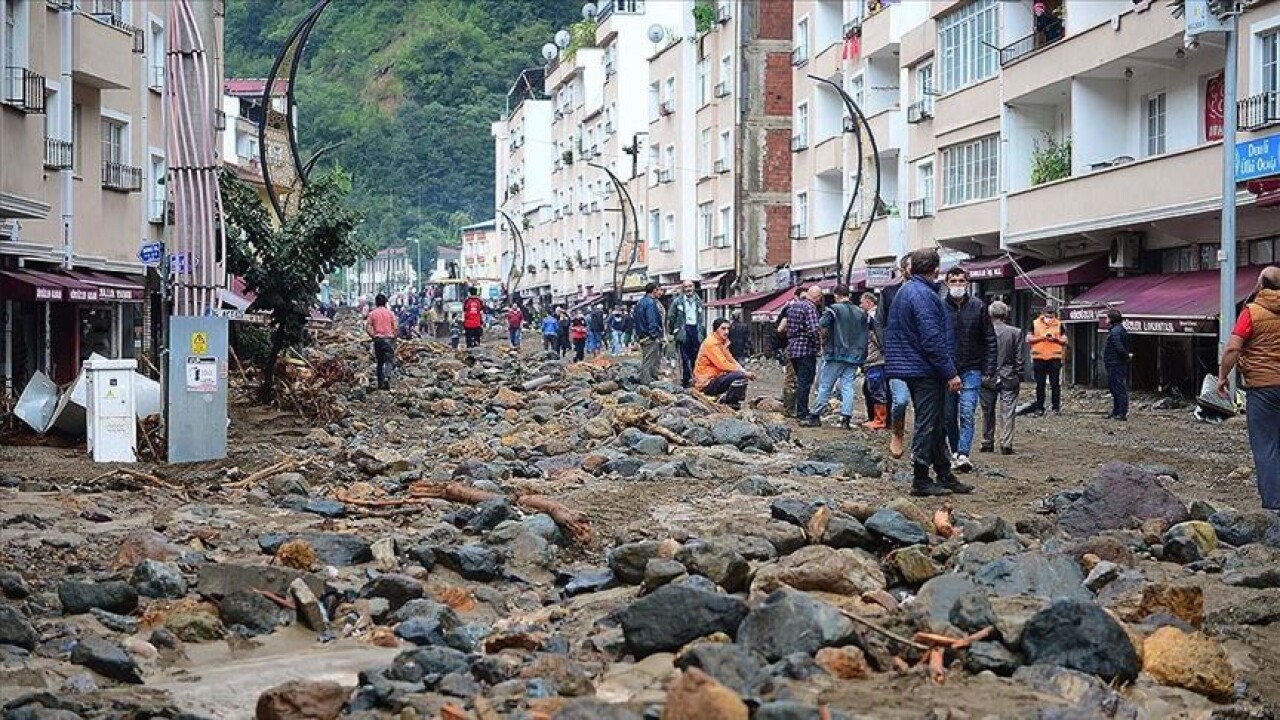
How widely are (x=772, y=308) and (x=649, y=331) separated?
2487cm

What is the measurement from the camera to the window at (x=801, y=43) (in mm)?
51844

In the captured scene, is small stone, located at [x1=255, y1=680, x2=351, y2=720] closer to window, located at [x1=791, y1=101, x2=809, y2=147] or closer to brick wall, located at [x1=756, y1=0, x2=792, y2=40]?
window, located at [x1=791, y1=101, x2=809, y2=147]

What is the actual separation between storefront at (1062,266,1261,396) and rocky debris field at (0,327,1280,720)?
13.0 m

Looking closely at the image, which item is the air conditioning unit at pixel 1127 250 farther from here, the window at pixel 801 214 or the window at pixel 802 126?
the window at pixel 802 126

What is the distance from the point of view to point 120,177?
30.3 metres

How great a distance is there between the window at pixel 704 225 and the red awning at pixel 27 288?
39031 millimetres

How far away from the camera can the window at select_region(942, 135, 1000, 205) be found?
122 ft

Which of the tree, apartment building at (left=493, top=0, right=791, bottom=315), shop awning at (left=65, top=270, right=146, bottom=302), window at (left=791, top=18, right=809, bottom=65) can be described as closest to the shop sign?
window at (left=791, top=18, right=809, bottom=65)

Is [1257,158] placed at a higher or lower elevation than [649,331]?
higher

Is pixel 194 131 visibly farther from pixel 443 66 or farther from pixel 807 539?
pixel 443 66

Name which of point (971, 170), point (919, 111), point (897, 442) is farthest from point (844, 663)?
point (919, 111)

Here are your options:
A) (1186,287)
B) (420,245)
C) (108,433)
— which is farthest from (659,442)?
(420,245)

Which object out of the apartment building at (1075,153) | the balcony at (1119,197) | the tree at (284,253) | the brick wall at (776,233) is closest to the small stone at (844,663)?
the tree at (284,253)

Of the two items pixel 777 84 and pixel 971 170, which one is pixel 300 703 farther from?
pixel 777 84
